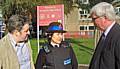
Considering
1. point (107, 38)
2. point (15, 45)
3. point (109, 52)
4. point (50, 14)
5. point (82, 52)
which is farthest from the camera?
point (82, 52)

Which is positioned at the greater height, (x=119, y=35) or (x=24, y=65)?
(x=119, y=35)

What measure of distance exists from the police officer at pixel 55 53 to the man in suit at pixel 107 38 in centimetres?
92

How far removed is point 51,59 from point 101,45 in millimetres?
1094

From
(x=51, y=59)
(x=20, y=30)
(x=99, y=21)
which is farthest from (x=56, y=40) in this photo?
(x=99, y=21)

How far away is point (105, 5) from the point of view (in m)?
4.55

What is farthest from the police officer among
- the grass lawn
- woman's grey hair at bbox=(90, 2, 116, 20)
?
the grass lawn

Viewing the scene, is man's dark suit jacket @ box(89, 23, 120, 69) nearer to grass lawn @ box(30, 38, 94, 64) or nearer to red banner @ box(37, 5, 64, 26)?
red banner @ box(37, 5, 64, 26)

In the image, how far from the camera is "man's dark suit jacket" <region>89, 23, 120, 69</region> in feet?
14.3

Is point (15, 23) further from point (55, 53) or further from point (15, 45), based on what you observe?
point (55, 53)

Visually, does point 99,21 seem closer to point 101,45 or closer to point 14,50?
point 101,45

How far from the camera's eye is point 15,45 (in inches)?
192

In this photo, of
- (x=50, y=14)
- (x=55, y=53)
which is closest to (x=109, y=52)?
(x=55, y=53)

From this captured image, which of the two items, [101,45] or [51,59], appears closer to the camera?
[101,45]

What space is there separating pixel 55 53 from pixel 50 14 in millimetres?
5697
